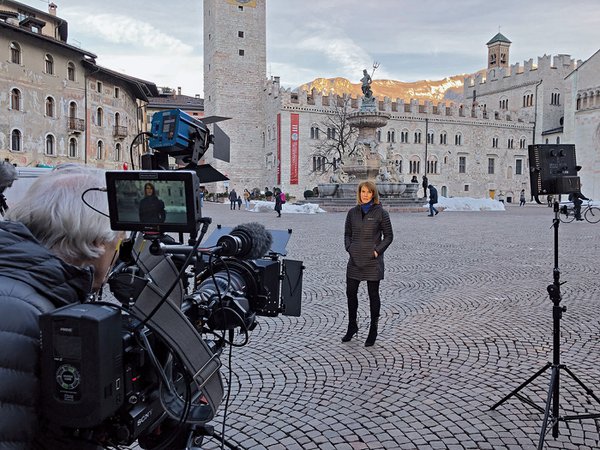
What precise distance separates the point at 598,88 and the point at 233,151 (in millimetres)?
40365

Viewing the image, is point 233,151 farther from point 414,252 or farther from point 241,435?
point 241,435

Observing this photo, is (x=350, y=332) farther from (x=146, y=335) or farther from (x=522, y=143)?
(x=522, y=143)

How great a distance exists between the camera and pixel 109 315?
1.48 m

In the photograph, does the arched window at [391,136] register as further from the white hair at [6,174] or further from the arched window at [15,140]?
the white hair at [6,174]

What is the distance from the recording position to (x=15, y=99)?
33344 millimetres

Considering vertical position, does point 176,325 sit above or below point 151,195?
below

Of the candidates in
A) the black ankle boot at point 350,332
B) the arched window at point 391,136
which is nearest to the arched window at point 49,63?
the black ankle boot at point 350,332

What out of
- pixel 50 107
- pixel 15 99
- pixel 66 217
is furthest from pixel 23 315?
pixel 50 107

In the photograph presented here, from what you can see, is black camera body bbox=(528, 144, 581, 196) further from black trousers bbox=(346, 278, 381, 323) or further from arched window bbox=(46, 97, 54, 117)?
arched window bbox=(46, 97, 54, 117)

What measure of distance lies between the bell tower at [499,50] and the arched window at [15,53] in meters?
74.3

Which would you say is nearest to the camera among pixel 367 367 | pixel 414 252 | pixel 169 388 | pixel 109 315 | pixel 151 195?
pixel 109 315

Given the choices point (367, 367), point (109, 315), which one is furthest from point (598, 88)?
point (109, 315)

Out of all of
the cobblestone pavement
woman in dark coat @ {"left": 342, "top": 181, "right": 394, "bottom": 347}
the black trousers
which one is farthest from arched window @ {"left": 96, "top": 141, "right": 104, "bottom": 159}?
the black trousers

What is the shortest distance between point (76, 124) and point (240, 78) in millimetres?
30880
